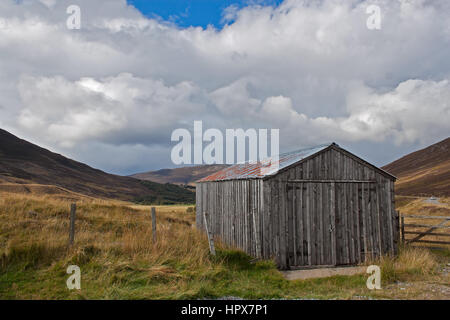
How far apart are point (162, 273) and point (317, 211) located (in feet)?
19.7

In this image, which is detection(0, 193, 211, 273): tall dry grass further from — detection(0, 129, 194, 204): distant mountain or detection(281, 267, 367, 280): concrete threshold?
detection(0, 129, 194, 204): distant mountain

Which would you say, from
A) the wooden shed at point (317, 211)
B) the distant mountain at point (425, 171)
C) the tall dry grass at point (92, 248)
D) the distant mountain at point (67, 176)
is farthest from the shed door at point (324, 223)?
the distant mountain at point (67, 176)

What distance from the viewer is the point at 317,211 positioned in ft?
34.7

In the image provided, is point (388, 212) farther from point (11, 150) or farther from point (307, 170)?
point (11, 150)

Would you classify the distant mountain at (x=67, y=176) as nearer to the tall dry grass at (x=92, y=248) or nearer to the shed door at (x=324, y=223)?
the tall dry grass at (x=92, y=248)

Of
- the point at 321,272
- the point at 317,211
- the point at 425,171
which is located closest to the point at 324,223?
the point at 317,211

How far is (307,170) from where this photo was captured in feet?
34.8

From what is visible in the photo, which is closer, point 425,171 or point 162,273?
point 162,273

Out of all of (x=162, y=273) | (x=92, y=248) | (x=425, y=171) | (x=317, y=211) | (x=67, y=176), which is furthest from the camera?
(x=425, y=171)

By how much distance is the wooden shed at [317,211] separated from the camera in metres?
10.0

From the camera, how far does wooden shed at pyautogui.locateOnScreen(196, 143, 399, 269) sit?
1004 centimetres

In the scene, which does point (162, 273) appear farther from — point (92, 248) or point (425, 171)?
point (425, 171)
